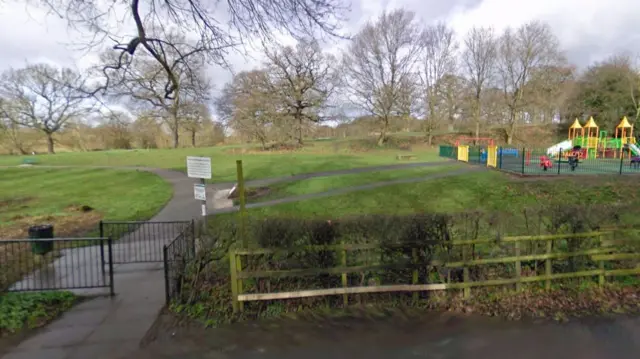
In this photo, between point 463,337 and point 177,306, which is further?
point 177,306

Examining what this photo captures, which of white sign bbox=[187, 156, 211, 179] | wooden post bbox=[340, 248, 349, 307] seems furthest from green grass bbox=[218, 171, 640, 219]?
wooden post bbox=[340, 248, 349, 307]

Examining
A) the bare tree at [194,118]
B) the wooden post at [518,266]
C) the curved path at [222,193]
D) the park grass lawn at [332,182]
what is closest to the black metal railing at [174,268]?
the wooden post at [518,266]

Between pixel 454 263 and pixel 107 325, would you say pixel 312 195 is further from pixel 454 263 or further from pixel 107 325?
pixel 107 325

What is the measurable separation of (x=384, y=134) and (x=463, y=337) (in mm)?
39553

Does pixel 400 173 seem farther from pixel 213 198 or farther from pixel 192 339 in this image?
pixel 192 339

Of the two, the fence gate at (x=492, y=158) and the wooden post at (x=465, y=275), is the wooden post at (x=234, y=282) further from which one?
the fence gate at (x=492, y=158)

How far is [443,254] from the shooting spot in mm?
4926

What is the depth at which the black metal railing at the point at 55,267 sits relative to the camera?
566 cm

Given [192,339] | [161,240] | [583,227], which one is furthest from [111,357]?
[583,227]

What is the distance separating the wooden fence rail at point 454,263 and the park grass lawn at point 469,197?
5.35 metres

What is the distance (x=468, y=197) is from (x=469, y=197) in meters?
0.04

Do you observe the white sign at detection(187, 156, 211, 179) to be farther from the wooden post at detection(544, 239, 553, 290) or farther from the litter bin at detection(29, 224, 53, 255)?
the wooden post at detection(544, 239, 553, 290)

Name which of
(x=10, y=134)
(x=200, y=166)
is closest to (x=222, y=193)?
(x=200, y=166)

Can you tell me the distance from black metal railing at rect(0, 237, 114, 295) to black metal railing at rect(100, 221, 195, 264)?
0.49m
